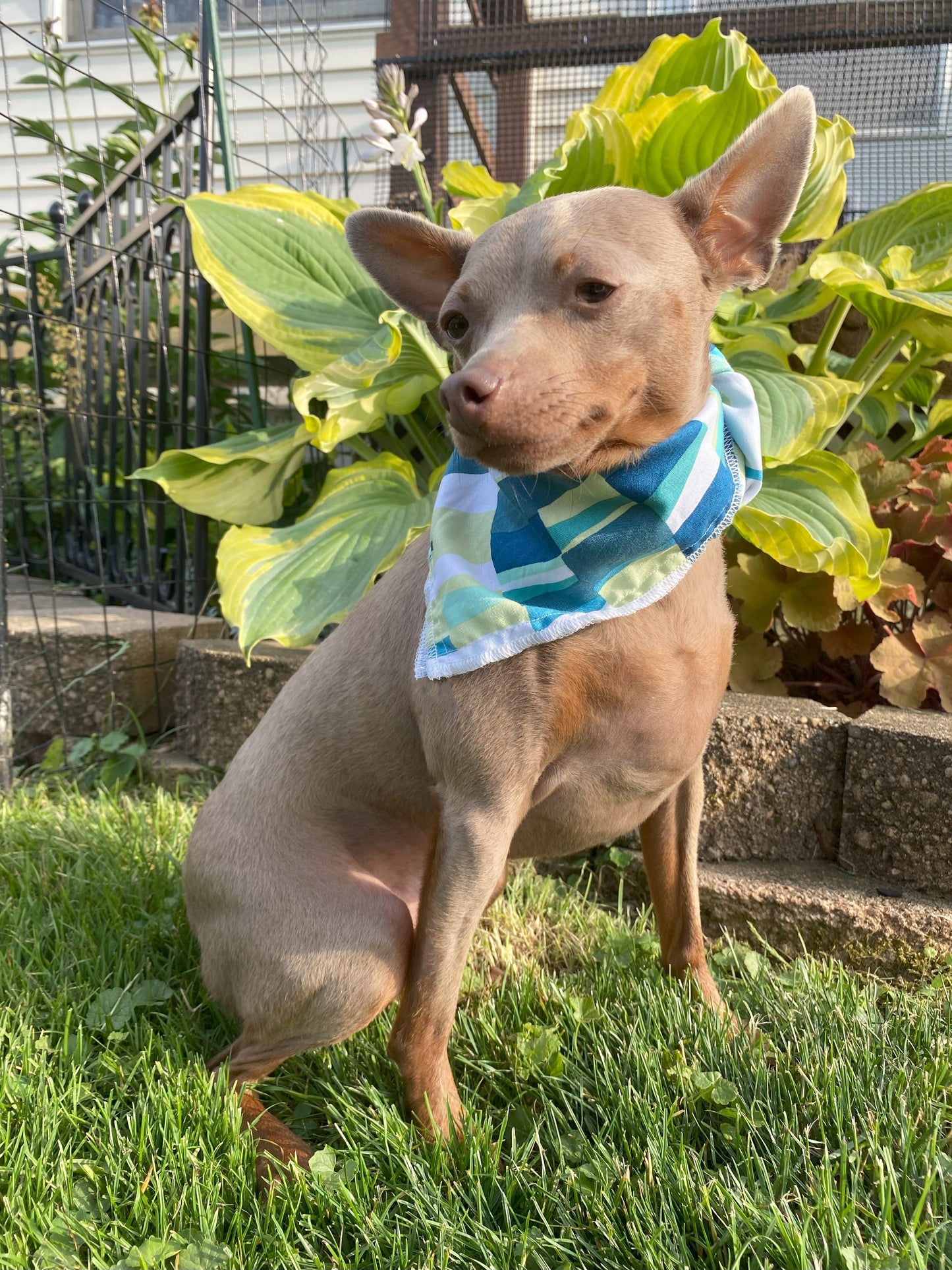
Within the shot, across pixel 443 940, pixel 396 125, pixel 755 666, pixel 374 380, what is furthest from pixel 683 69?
pixel 443 940

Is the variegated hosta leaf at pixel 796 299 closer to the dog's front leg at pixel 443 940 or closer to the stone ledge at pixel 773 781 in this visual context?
the stone ledge at pixel 773 781

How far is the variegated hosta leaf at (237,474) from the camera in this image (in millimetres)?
3043

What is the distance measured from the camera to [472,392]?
4.10 ft

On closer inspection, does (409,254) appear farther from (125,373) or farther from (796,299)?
(125,373)

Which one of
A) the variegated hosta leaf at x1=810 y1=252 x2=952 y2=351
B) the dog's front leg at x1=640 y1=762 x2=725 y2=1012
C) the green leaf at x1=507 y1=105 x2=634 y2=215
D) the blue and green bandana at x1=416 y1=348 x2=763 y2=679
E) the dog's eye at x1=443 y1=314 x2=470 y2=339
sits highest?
the green leaf at x1=507 y1=105 x2=634 y2=215

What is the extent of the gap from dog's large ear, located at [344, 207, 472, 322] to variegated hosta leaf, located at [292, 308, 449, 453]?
2.75 feet

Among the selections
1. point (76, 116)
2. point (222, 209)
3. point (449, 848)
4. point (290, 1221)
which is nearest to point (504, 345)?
point (449, 848)

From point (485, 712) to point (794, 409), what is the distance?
1.38 m

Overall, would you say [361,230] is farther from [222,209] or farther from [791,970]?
[791,970]

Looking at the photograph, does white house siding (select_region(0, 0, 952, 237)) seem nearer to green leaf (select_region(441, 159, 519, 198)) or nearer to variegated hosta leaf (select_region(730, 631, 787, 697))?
green leaf (select_region(441, 159, 519, 198))

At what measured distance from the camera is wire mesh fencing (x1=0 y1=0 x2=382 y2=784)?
3.43 metres

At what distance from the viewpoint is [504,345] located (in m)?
1.30

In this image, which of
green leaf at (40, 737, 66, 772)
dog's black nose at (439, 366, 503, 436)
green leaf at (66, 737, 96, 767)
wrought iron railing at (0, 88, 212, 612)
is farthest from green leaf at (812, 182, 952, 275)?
green leaf at (40, 737, 66, 772)

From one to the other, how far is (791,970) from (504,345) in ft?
4.95
